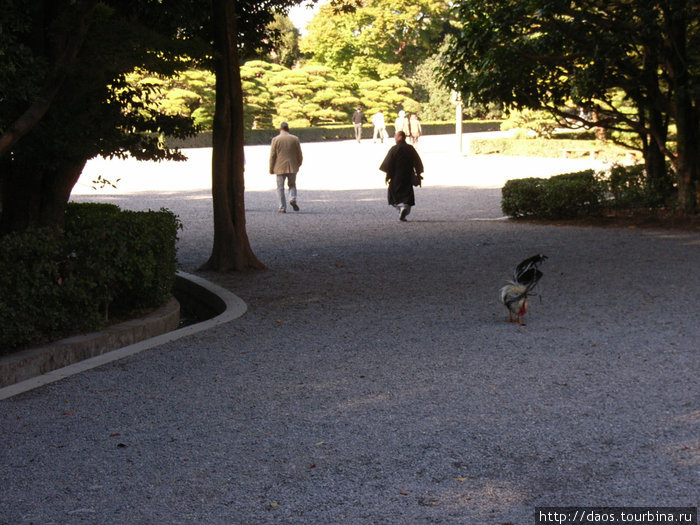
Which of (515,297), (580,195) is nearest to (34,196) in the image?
(515,297)

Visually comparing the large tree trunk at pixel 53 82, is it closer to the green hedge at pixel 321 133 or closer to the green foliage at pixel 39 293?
the green foliage at pixel 39 293

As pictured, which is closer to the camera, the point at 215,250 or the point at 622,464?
the point at 622,464

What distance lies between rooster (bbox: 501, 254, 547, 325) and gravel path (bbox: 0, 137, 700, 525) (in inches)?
8.2

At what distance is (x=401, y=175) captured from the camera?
1451cm

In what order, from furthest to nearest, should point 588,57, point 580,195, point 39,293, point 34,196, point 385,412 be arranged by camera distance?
1. point 580,195
2. point 588,57
3. point 34,196
4. point 39,293
5. point 385,412

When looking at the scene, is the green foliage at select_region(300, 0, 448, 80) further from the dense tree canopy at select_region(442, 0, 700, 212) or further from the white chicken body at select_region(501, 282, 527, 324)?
the white chicken body at select_region(501, 282, 527, 324)

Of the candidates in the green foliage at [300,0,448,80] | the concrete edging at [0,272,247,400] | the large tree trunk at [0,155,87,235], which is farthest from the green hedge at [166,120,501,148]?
the concrete edging at [0,272,247,400]

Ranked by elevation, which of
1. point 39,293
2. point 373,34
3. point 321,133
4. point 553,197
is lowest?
point 39,293

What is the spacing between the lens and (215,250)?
10094mm

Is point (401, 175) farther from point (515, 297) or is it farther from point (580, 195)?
point (515, 297)

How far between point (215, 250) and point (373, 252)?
2.21m

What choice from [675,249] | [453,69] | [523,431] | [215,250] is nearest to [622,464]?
[523,431]

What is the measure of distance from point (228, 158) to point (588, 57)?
614 cm

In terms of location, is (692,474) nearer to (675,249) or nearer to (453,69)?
(675,249)
